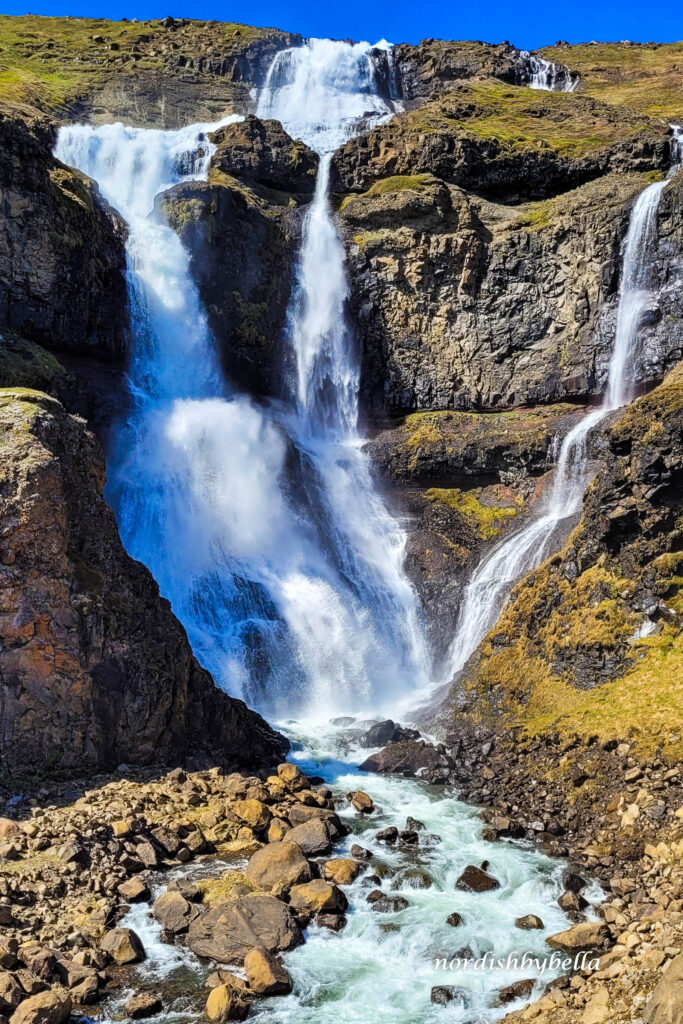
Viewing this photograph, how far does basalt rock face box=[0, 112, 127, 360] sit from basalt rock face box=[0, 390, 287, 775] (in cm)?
1515

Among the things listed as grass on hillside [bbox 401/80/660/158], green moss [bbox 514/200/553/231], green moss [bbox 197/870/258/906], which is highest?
grass on hillside [bbox 401/80/660/158]

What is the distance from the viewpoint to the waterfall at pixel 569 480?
3319cm

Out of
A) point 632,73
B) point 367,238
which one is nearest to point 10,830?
point 367,238

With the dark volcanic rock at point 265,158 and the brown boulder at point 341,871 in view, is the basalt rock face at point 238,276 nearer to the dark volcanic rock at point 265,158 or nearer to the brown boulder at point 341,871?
the dark volcanic rock at point 265,158

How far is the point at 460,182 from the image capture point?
175ft

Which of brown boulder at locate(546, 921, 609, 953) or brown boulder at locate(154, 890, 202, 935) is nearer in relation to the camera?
brown boulder at locate(546, 921, 609, 953)

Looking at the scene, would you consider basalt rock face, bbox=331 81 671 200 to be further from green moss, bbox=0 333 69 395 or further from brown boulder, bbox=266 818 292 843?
brown boulder, bbox=266 818 292 843

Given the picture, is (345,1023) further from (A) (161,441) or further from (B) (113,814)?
(A) (161,441)

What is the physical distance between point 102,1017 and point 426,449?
34.0 m

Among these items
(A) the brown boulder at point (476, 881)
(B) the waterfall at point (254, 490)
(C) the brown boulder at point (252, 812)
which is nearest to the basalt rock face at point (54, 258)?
(B) the waterfall at point (254, 490)

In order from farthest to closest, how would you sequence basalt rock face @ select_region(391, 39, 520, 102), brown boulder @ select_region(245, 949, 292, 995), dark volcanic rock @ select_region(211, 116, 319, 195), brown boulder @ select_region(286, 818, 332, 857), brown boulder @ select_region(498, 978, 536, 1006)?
basalt rock face @ select_region(391, 39, 520, 102), dark volcanic rock @ select_region(211, 116, 319, 195), brown boulder @ select_region(286, 818, 332, 857), brown boulder @ select_region(245, 949, 292, 995), brown boulder @ select_region(498, 978, 536, 1006)

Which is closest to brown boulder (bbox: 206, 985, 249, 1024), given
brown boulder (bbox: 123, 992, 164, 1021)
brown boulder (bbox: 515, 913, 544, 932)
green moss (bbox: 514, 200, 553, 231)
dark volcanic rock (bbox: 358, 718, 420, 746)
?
brown boulder (bbox: 123, 992, 164, 1021)

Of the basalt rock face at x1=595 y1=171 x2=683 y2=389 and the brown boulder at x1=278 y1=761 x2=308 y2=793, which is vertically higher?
the basalt rock face at x1=595 y1=171 x2=683 y2=389

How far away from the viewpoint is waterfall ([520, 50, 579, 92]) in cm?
8212
